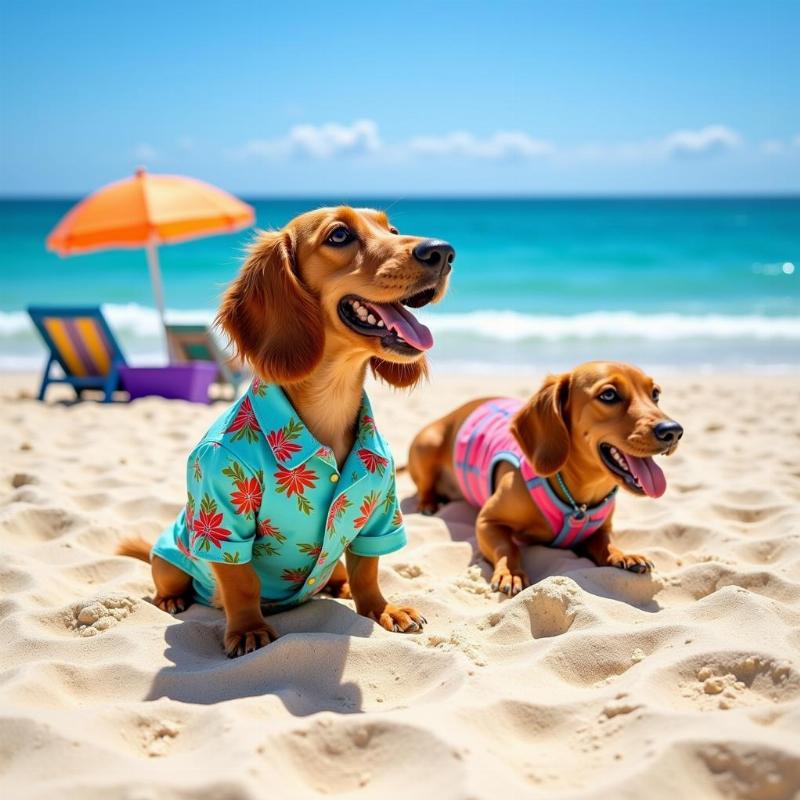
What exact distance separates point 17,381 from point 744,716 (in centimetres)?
987

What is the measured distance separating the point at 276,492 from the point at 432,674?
77 centimetres

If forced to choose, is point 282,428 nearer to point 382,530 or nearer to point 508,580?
point 382,530

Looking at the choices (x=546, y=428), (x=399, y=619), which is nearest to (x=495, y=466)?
(x=546, y=428)

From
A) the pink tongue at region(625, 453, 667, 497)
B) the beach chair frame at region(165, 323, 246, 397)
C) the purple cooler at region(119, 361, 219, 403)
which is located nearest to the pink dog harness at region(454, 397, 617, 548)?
the pink tongue at region(625, 453, 667, 497)

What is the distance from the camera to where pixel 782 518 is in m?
4.19

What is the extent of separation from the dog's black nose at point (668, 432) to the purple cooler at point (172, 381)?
18.8 feet

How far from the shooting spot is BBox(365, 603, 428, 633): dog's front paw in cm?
312

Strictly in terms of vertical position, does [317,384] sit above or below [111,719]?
above

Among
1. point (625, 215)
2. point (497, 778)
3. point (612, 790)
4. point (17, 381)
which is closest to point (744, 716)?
point (612, 790)

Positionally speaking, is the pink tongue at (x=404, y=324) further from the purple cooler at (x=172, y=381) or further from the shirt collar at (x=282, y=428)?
the purple cooler at (x=172, y=381)

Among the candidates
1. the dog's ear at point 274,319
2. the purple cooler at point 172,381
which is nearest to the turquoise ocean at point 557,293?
the dog's ear at point 274,319

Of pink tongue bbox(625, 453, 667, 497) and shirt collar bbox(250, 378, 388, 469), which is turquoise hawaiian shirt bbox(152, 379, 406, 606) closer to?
shirt collar bbox(250, 378, 388, 469)

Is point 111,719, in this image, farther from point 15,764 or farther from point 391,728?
point 391,728

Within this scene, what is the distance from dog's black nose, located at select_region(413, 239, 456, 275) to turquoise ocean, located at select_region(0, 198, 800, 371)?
71 cm
